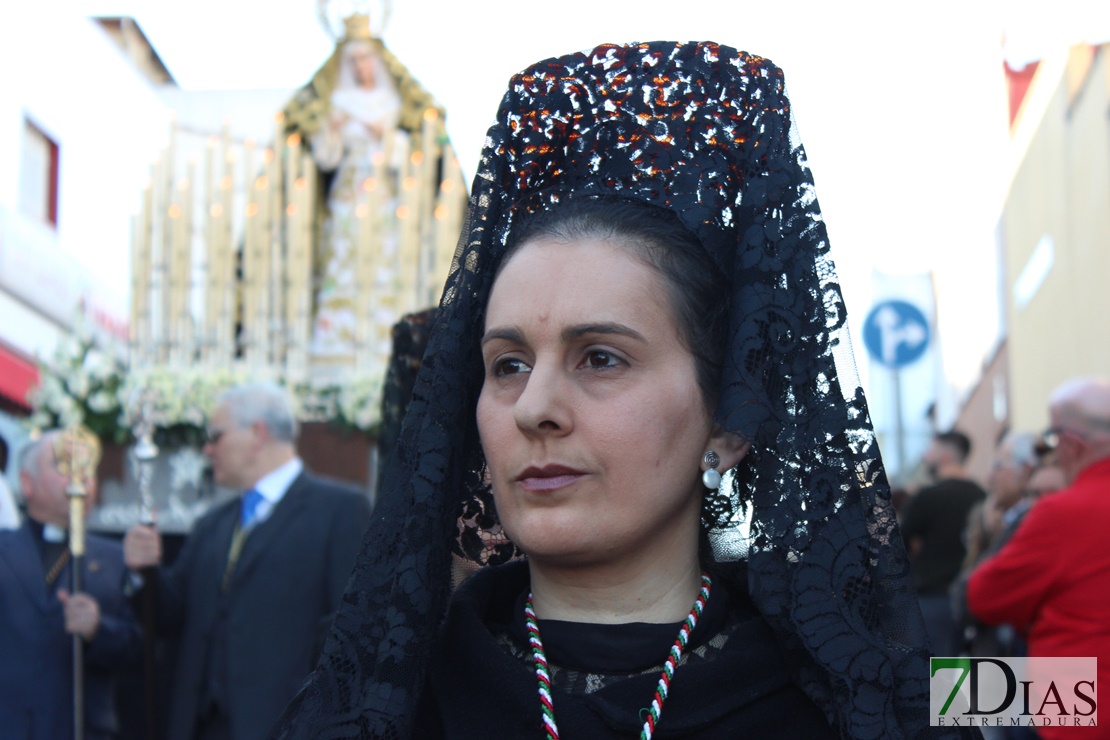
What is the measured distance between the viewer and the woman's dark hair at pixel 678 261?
5.66 ft

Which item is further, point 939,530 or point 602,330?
point 939,530

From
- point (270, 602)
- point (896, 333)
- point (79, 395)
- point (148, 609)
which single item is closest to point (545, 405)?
point (270, 602)

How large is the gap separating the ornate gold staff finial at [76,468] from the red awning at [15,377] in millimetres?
10015

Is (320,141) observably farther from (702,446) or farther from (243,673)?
(702,446)

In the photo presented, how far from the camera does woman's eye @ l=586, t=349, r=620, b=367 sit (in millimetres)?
1692

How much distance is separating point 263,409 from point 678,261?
383cm

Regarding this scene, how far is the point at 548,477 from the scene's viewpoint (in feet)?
5.47

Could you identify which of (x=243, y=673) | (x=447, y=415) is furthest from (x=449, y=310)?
(x=243, y=673)

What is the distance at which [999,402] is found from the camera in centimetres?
2580

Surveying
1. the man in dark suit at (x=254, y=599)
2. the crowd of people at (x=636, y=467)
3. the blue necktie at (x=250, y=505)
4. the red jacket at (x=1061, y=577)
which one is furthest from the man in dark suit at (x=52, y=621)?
the red jacket at (x=1061, y=577)

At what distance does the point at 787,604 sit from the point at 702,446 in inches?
9.3

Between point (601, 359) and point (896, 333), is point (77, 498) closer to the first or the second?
point (601, 359)

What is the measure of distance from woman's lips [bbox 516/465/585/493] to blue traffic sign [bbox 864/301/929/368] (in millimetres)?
6870

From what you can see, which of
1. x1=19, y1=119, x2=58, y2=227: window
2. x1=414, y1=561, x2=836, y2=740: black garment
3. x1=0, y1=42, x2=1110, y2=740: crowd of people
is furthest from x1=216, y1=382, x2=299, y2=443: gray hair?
x1=19, y1=119, x2=58, y2=227: window
